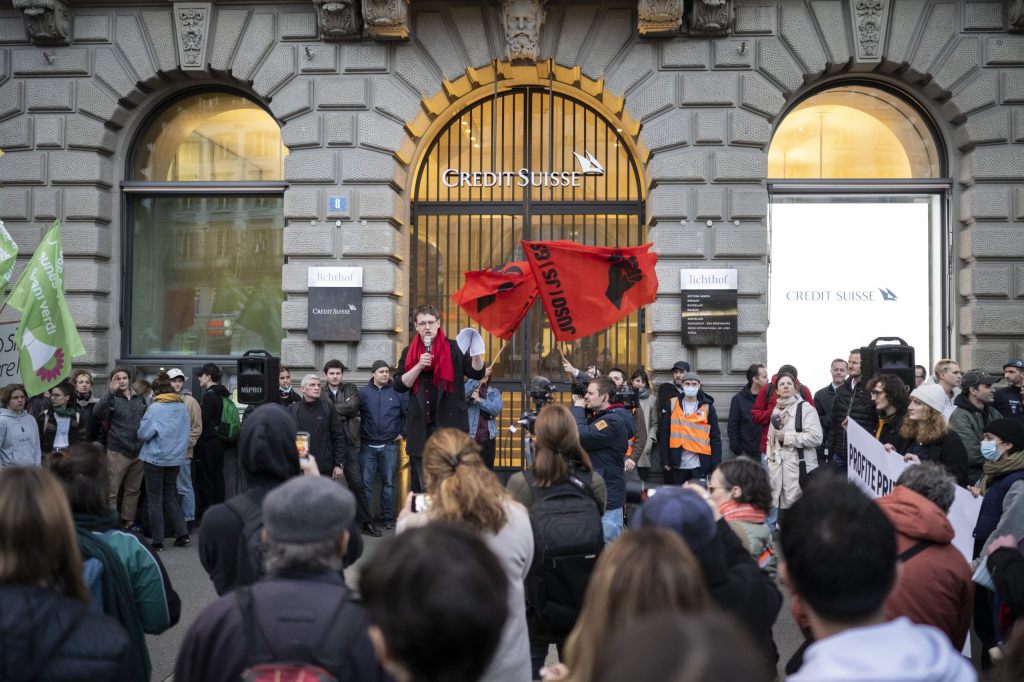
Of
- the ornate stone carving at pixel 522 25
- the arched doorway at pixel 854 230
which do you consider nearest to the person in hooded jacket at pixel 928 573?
the arched doorway at pixel 854 230

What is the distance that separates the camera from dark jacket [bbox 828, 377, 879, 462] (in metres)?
8.31

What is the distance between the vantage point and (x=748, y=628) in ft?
10.3

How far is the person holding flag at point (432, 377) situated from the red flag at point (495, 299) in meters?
0.77

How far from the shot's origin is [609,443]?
679 centimetres

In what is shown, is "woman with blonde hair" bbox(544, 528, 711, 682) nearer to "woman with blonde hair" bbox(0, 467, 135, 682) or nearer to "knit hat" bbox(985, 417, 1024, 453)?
"woman with blonde hair" bbox(0, 467, 135, 682)

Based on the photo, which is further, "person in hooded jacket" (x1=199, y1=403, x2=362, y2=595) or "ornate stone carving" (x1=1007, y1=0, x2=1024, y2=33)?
"ornate stone carving" (x1=1007, y1=0, x2=1024, y2=33)

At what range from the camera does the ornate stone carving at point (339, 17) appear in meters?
11.4

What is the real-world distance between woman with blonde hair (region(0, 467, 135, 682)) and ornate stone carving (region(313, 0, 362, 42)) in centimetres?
968

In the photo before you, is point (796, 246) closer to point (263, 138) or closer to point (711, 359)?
point (711, 359)

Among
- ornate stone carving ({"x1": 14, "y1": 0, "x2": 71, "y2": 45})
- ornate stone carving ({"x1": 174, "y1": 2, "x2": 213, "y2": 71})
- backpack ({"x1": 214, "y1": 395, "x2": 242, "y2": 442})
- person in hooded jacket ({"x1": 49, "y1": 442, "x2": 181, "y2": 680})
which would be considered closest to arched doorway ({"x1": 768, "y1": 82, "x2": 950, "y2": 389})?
backpack ({"x1": 214, "y1": 395, "x2": 242, "y2": 442})

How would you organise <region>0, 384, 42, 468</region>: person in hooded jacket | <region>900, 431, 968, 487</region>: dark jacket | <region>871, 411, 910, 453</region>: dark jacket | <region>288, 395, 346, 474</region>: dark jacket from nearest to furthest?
<region>900, 431, 968, 487</region>: dark jacket < <region>871, 411, 910, 453</region>: dark jacket < <region>0, 384, 42, 468</region>: person in hooded jacket < <region>288, 395, 346, 474</region>: dark jacket

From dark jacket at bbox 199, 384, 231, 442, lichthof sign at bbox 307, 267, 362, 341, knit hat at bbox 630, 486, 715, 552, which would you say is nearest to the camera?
knit hat at bbox 630, 486, 715, 552

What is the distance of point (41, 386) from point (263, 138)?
226 inches

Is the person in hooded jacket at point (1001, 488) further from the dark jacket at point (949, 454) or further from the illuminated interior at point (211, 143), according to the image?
the illuminated interior at point (211, 143)
